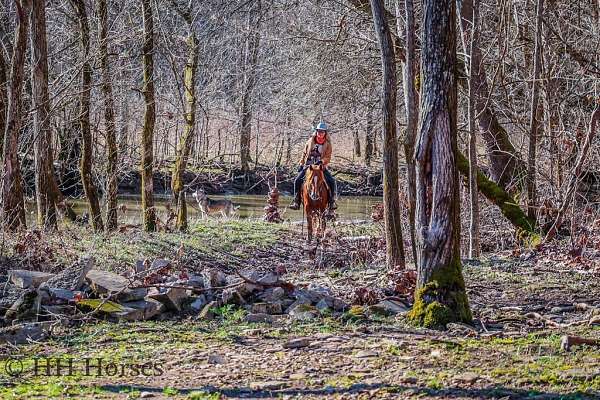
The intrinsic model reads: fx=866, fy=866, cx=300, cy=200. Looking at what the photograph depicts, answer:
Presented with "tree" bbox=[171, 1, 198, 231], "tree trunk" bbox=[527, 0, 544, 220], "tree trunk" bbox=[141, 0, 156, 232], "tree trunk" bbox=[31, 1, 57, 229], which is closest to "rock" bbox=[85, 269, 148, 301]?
"tree trunk" bbox=[31, 1, 57, 229]

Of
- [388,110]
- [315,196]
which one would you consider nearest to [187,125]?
[315,196]

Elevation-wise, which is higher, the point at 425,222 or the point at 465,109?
the point at 465,109

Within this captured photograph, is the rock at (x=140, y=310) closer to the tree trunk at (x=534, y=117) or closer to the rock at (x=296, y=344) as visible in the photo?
the rock at (x=296, y=344)

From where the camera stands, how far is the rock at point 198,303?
8.89 m

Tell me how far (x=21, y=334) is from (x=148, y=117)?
33.4 ft

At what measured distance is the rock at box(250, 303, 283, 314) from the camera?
342 inches

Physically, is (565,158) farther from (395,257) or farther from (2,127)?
(2,127)

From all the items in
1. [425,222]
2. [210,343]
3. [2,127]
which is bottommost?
[210,343]

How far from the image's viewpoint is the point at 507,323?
7953 mm

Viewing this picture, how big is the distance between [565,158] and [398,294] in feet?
19.1

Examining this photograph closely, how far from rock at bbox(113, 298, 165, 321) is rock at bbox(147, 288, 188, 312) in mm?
47

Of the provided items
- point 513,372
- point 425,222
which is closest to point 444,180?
point 425,222

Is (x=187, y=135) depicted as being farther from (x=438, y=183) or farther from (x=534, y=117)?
(x=438, y=183)

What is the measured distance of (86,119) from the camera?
16.7m
